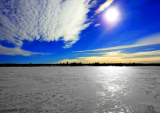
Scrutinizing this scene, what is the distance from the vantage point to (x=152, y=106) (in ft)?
23.4

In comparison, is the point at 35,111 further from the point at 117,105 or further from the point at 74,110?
the point at 117,105

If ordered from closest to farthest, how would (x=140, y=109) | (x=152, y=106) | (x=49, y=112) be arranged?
(x=49, y=112), (x=140, y=109), (x=152, y=106)

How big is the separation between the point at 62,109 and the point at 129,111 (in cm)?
399

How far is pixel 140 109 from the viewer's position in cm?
666

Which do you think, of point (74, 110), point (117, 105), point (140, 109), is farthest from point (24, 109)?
point (140, 109)

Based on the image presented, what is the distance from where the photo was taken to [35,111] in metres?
6.34

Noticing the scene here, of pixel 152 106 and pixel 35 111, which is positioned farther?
pixel 152 106

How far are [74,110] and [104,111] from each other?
1773mm

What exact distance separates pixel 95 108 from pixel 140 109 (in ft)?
9.03

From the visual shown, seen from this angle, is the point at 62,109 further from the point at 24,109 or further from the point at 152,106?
the point at 152,106

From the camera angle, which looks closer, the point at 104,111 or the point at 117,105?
the point at 104,111

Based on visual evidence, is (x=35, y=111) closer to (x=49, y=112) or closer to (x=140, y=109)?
(x=49, y=112)

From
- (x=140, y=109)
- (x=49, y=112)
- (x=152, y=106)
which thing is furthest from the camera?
(x=152, y=106)

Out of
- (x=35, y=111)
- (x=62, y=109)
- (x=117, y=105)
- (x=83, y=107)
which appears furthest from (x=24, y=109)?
(x=117, y=105)
